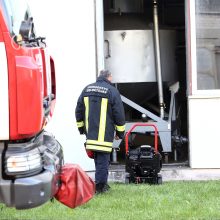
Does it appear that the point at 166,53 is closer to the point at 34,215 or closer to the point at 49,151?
the point at 34,215

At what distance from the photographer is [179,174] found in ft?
30.1

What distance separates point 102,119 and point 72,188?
2.42m

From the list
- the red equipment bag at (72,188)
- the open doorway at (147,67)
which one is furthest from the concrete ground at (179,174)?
the red equipment bag at (72,188)

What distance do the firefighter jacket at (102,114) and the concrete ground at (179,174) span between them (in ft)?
4.48

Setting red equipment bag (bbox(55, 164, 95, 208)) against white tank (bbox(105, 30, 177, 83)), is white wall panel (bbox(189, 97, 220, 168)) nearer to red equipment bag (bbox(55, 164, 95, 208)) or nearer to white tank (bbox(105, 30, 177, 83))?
white tank (bbox(105, 30, 177, 83))

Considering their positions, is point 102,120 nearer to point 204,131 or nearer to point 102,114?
point 102,114

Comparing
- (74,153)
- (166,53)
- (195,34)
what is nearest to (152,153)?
(74,153)

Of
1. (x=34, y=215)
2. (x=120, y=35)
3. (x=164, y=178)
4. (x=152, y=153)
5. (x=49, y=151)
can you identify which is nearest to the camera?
(x=49, y=151)

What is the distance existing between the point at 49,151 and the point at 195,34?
16.5ft

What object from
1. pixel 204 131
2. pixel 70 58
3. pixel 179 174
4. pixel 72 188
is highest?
pixel 70 58

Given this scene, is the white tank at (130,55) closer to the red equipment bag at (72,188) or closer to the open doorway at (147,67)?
the open doorway at (147,67)

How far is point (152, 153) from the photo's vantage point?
8352 mm

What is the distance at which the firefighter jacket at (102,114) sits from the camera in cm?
759

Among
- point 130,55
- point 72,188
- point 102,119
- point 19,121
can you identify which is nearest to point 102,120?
point 102,119
